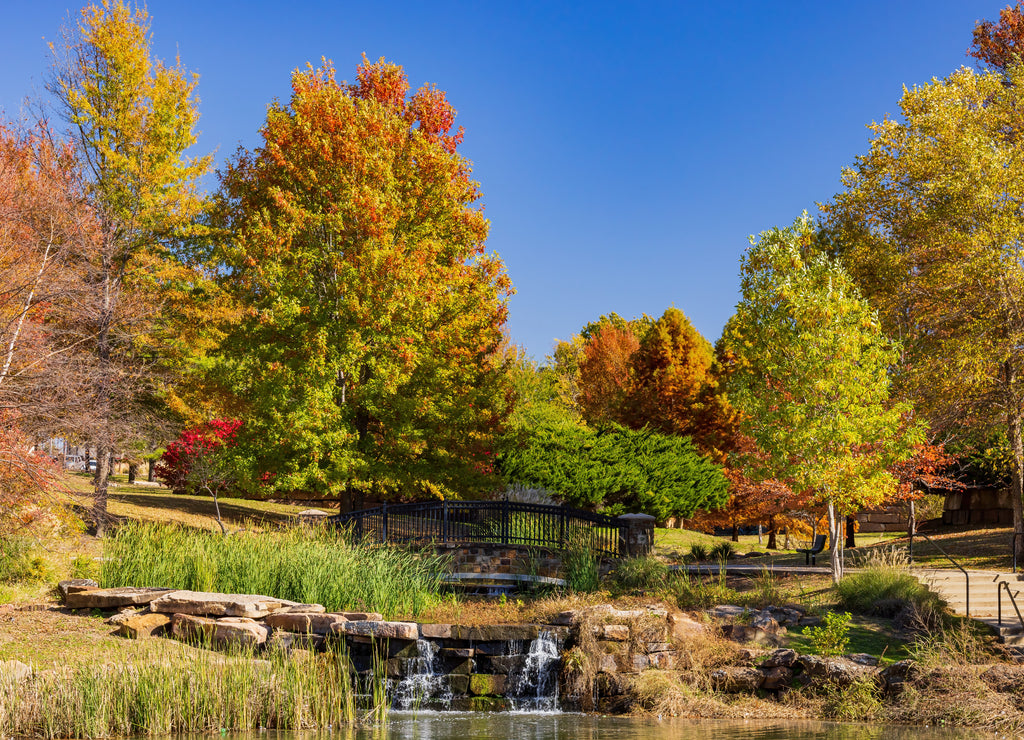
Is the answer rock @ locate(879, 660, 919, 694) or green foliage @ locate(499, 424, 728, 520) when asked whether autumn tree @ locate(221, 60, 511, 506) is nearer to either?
green foliage @ locate(499, 424, 728, 520)

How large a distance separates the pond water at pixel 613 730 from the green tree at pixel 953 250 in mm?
11559

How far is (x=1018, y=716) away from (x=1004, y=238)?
12.5 meters

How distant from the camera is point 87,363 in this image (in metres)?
20.5

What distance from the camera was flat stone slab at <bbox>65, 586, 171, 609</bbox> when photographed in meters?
13.7

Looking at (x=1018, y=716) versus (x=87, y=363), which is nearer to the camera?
(x=1018, y=716)

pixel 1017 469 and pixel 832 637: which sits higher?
pixel 1017 469

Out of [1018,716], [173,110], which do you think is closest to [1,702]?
[1018,716]

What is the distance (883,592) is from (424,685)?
805 cm

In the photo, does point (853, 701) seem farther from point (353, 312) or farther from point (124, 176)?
point (124, 176)

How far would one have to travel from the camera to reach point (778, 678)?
484 inches

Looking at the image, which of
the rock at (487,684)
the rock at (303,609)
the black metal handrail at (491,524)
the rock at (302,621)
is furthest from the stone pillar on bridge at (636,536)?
the rock at (302,621)

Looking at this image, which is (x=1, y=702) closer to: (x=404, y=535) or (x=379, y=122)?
(x=404, y=535)

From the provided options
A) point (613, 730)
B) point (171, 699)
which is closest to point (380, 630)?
point (171, 699)

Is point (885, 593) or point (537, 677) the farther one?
Result: point (885, 593)
